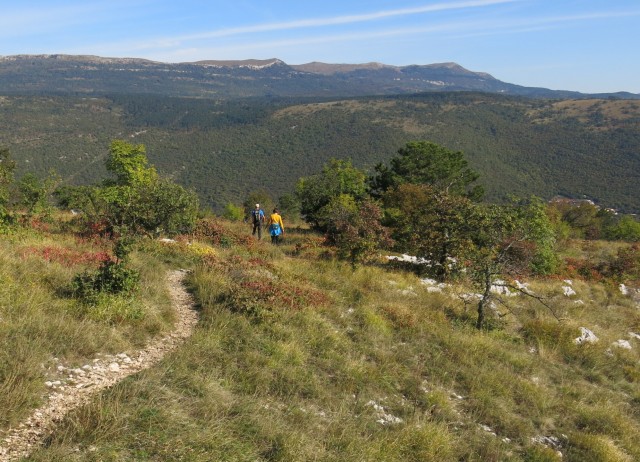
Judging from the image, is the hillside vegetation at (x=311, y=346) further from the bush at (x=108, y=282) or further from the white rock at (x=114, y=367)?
the white rock at (x=114, y=367)

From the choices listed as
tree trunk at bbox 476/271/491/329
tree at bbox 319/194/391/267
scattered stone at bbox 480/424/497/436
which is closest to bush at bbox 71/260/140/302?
scattered stone at bbox 480/424/497/436

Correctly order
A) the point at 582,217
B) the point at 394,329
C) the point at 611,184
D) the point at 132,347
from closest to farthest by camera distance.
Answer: the point at 132,347, the point at 394,329, the point at 582,217, the point at 611,184

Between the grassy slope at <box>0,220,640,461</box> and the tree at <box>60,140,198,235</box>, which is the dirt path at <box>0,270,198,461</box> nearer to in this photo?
the grassy slope at <box>0,220,640,461</box>

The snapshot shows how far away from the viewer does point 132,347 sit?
5926 mm

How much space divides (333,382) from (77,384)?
3.33 m

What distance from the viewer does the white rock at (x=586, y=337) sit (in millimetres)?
10305

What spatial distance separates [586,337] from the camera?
1050cm

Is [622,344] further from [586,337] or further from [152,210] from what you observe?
[152,210]

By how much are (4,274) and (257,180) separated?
153846mm

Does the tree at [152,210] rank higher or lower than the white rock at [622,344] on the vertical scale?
higher

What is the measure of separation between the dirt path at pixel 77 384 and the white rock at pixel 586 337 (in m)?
9.02

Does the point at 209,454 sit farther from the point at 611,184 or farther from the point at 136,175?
the point at 611,184

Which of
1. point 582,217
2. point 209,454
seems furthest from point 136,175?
point 582,217

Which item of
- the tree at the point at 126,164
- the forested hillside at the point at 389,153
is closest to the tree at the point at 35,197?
the tree at the point at 126,164
